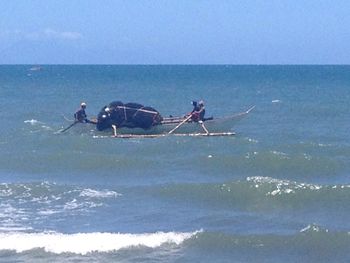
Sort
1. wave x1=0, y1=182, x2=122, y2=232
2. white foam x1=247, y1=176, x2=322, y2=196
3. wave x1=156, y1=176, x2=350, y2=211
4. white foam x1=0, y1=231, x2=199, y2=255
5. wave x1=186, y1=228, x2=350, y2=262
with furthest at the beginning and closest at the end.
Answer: white foam x1=247, y1=176, x2=322, y2=196 < wave x1=156, y1=176, x2=350, y2=211 < wave x1=0, y1=182, x2=122, y2=232 < white foam x1=0, y1=231, x2=199, y2=255 < wave x1=186, y1=228, x2=350, y2=262

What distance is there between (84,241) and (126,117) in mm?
15616

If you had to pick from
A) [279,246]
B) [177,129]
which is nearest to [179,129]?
[177,129]

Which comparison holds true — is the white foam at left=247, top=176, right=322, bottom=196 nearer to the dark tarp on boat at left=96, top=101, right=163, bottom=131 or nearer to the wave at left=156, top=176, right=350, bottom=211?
the wave at left=156, top=176, right=350, bottom=211

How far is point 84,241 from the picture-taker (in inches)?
683

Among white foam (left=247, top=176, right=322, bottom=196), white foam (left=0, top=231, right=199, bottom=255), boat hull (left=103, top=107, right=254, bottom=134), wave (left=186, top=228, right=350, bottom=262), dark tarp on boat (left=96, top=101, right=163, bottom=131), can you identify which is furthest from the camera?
boat hull (left=103, top=107, right=254, bottom=134)

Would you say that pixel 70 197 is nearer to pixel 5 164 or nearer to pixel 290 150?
pixel 5 164

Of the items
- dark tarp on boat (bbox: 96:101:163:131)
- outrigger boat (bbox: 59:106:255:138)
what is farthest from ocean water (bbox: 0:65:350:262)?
dark tarp on boat (bbox: 96:101:163:131)

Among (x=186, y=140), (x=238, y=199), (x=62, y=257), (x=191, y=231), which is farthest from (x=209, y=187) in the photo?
(x=186, y=140)

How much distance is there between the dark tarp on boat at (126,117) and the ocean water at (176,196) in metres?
0.62

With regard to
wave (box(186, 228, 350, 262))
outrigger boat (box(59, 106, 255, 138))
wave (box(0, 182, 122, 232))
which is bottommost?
wave (box(0, 182, 122, 232))

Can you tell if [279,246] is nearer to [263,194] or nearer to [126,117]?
[263,194]

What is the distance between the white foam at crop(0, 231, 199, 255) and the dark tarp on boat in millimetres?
14916

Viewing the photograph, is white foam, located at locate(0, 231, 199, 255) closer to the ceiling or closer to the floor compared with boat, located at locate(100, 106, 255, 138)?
closer to the floor

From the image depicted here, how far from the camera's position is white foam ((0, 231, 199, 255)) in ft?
55.7
